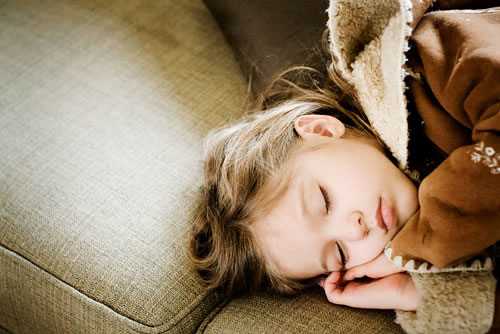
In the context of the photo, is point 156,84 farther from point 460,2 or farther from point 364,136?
point 460,2

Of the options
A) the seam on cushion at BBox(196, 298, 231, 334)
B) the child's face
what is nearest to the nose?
the child's face

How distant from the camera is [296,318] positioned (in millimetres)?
783

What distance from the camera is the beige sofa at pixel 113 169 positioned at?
84 cm

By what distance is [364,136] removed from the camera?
37.3 inches

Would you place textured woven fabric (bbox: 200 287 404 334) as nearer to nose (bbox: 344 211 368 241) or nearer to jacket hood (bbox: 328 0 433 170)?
nose (bbox: 344 211 368 241)

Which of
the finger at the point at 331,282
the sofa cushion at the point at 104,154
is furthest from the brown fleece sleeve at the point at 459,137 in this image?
the sofa cushion at the point at 104,154

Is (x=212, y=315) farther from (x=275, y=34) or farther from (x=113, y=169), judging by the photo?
(x=275, y=34)

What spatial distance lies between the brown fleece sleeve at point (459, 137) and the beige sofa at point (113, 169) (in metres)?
0.17

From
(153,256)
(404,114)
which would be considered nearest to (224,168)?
(153,256)

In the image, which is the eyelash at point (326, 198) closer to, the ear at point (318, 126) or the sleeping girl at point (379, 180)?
the sleeping girl at point (379, 180)

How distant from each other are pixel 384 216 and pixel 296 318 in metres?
0.23

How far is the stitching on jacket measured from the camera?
65 cm

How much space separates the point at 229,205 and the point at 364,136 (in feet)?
0.99

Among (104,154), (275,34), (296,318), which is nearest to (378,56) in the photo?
(275,34)
